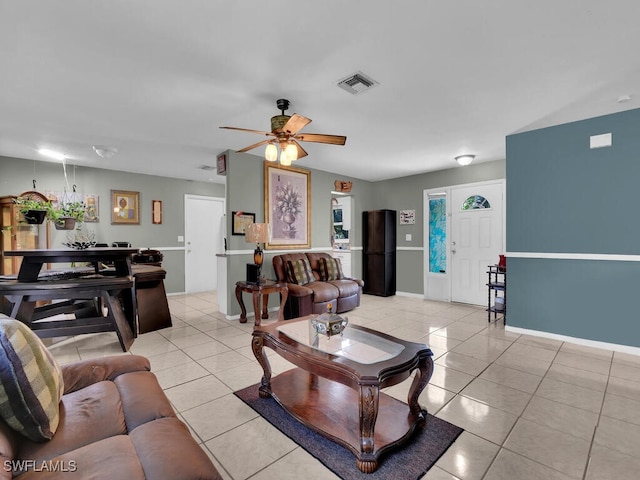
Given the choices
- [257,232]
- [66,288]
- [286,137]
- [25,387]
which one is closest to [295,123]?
[286,137]

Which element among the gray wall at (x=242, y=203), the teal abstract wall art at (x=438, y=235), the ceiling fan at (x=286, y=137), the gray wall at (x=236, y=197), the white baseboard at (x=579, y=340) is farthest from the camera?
the teal abstract wall art at (x=438, y=235)

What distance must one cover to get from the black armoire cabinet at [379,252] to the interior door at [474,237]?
1192 mm

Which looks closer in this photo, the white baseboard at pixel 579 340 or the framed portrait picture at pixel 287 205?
the white baseboard at pixel 579 340

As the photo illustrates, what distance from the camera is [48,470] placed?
0.90 meters

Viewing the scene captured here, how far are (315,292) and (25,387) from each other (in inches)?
133

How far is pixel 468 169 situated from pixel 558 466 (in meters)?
4.61

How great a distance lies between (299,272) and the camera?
4.54 metres

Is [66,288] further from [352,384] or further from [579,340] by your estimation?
[579,340]


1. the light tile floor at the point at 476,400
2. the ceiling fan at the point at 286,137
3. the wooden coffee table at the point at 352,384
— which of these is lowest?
the light tile floor at the point at 476,400

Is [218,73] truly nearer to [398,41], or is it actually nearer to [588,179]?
[398,41]

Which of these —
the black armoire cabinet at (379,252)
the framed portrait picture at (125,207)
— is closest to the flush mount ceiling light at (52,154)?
the framed portrait picture at (125,207)

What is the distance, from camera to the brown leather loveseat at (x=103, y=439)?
888 millimetres

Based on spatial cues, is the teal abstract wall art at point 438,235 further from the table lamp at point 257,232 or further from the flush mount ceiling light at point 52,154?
the flush mount ceiling light at point 52,154

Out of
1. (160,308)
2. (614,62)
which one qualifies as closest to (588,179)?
(614,62)
